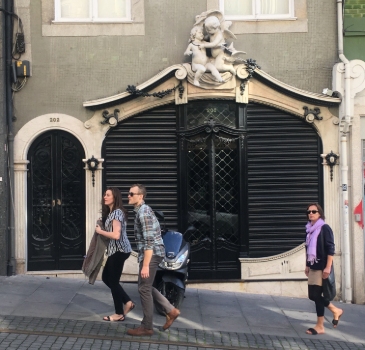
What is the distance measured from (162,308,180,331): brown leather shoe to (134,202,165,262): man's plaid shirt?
2.38 ft

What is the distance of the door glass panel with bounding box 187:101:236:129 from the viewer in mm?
10875

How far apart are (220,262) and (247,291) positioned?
2.16 ft

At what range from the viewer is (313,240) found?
826 cm

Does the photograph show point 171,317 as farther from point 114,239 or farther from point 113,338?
point 114,239

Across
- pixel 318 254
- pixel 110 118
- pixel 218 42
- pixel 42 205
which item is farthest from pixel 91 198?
pixel 318 254

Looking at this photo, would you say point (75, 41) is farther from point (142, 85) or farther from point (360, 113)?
point (360, 113)

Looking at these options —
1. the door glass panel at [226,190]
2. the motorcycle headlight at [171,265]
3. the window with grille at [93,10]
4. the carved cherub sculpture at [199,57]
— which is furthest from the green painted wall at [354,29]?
the motorcycle headlight at [171,265]

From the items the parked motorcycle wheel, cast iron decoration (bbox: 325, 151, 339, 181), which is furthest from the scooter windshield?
cast iron decoration (bbox: 325, 151, 339, 181)

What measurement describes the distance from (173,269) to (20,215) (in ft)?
11.1

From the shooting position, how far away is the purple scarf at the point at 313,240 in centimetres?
823

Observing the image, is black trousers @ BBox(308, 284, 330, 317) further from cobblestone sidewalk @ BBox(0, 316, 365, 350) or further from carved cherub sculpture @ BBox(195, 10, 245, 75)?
carved cherub sculpture @ BBox(195, 10, 245, 75)

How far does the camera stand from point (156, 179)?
35.9 ft

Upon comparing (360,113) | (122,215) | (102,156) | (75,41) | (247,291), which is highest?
(75,41)

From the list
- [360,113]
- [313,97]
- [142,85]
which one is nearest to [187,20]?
[142,85]
